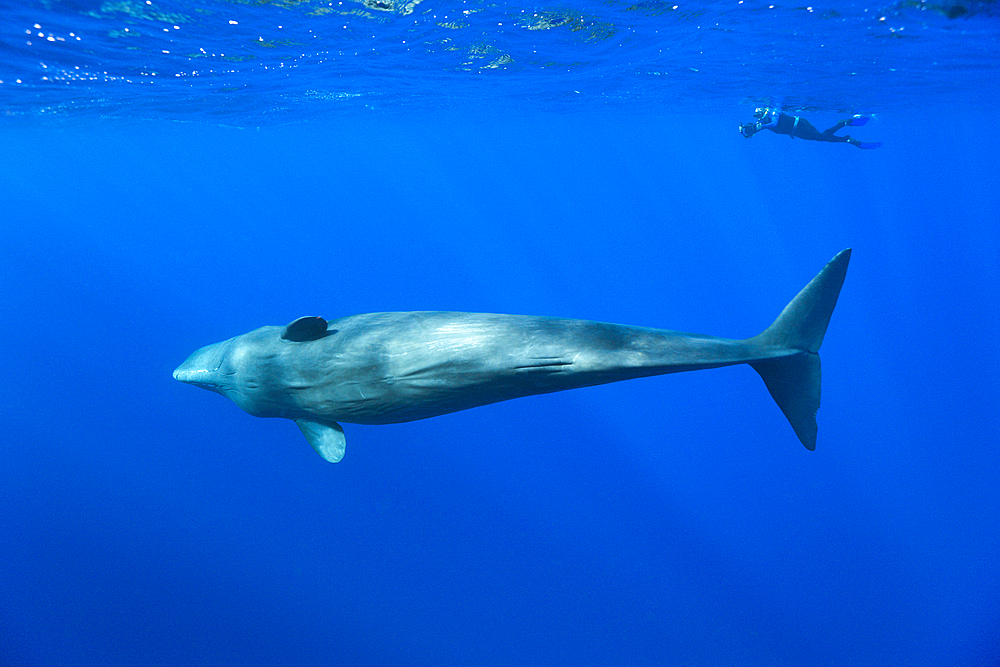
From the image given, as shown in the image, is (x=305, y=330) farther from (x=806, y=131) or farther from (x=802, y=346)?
(x=806, y=131)

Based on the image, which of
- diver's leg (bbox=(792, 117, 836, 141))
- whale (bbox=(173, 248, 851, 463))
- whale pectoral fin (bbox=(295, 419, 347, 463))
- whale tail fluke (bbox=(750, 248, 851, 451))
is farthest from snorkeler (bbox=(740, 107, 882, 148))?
whale pectoral fin (bbox=(295, 419, 347, 463))

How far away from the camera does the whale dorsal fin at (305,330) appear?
4797mm

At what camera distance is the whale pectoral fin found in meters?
4.89

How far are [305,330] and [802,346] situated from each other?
4.87m

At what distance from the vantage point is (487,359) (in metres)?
4.07

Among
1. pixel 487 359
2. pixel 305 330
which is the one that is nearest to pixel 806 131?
pixel 487 359

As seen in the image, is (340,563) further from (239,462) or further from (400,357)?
(400,357)

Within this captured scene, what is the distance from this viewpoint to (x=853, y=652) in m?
16.3

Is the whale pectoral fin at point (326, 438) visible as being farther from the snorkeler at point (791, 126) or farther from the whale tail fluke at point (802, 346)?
the snorkeler at point (791, 126)

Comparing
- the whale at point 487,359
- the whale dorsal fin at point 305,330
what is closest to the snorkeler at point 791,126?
the whale at point 487,359

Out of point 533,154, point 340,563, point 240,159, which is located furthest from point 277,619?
point 533,154

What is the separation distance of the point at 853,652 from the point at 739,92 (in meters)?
22.4

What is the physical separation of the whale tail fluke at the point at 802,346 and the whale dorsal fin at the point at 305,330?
424 cm

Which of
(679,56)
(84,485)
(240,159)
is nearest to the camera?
(679,56)
